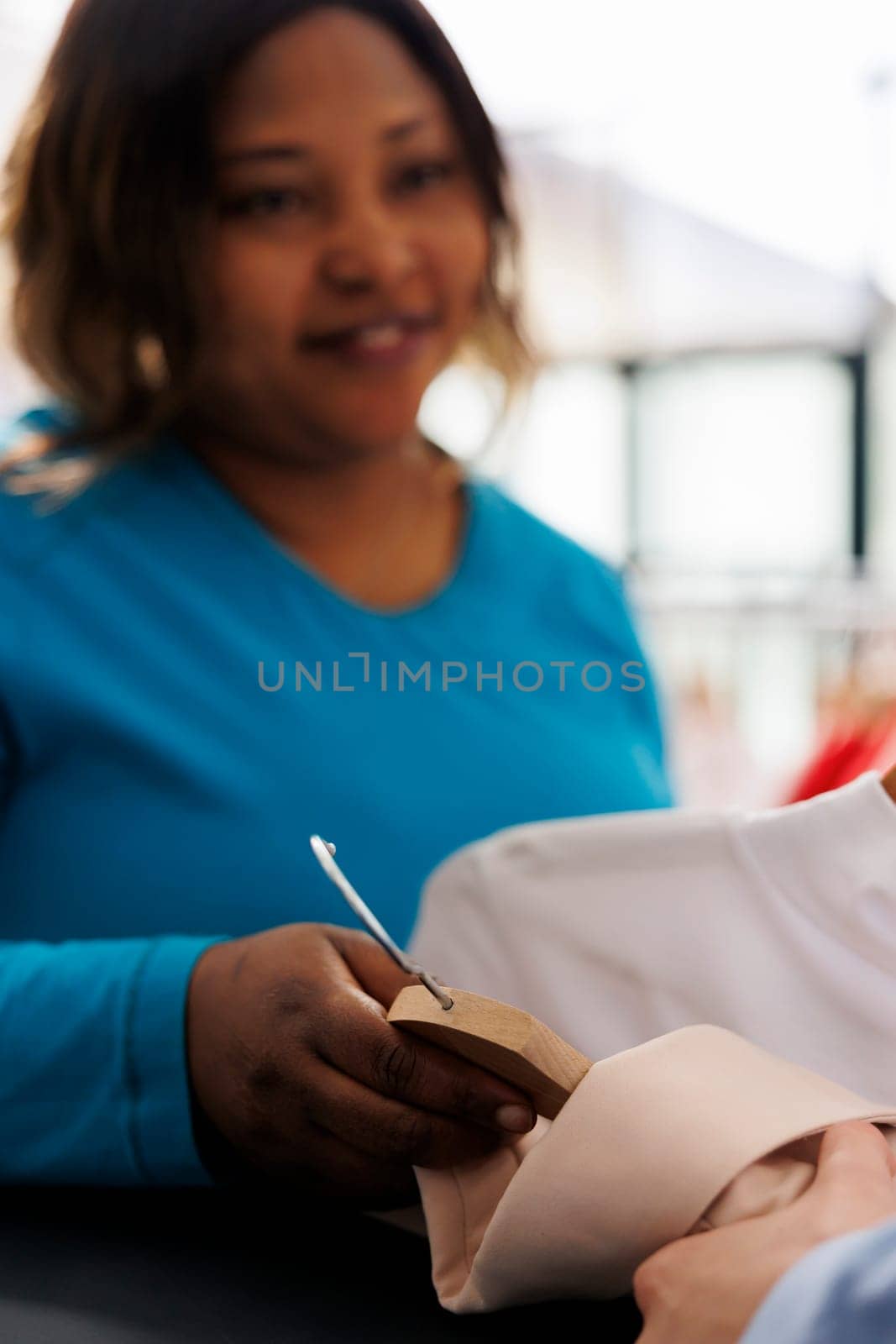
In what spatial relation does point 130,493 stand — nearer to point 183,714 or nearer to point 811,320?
point 183,714

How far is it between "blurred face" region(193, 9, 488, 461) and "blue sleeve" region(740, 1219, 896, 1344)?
332 millimetres

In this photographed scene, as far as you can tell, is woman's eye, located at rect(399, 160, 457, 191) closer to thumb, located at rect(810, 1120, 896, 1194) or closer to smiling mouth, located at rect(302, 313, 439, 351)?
smiling mouth, located at rect(302, 313, 439, 351)

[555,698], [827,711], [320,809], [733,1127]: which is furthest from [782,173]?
[733,1127]

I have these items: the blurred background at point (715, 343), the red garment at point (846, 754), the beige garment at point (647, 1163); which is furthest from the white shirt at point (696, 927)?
the red garment at point (846, 754)

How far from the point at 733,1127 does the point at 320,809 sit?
213mm

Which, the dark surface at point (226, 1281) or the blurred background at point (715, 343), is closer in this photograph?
the dark surface at point (226, 1281)

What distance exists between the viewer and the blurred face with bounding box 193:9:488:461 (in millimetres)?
402

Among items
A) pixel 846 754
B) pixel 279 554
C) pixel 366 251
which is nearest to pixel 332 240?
pixel 366 251

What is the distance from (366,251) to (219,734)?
169mm

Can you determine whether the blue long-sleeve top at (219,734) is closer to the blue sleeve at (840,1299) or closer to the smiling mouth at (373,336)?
the smiling mouth at (373,336)

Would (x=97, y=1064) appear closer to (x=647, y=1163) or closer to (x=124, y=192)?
(x=647, y=1163)

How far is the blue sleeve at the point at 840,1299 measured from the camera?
186 millimetres

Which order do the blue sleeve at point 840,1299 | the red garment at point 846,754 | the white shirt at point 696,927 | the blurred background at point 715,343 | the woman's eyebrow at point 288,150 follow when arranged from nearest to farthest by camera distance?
the blue sleeve at point 840,1299
the white shirt at point 696,927
the woman's eyebrow at point 288,150
the blurred background at point 715,343
the red garment at point 846,754

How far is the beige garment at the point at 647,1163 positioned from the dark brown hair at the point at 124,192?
314mm
